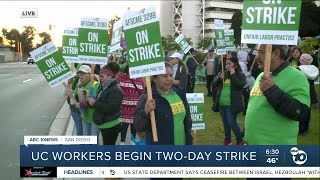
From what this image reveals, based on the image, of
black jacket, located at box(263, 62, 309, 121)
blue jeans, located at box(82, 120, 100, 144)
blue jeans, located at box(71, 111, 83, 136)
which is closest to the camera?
black jacket, located at box(263, 62, 309, 121)

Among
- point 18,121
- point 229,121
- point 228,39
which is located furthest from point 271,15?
point 18,121

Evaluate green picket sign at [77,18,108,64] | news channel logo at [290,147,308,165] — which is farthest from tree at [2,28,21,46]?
news channel logo at [290,147,308,165]

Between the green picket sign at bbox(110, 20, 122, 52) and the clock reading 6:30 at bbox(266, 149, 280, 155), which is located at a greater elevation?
the green picket sign at bbox(110, 20, 122, 52)

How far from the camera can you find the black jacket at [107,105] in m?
5.20

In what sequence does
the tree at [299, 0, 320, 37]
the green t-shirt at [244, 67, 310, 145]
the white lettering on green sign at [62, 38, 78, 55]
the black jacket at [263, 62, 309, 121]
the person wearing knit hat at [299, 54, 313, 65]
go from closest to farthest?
the black jacket at [263, 62, 309, 121], the green t-shirt at [244, 67, 310, 145], the white lettering on green sign at [62, 38, 78, 55], the person wearing knit hat at [299, 54, 313, 65], the tree at [299, 0, 320, 37]

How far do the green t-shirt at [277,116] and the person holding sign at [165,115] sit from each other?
2.17ft

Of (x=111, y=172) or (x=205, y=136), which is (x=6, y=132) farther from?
(x=111, y=172)

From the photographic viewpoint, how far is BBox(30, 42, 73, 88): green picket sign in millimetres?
5316

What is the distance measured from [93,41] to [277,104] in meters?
3.20

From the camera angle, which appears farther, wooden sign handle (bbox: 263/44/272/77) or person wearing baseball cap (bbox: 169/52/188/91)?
person wearing baseball cap (bbox: 169/52/188/91)

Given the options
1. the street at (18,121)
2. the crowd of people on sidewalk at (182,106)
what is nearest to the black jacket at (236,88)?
the crowd of people on sidewalk at (182,106)

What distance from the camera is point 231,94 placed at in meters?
6.72

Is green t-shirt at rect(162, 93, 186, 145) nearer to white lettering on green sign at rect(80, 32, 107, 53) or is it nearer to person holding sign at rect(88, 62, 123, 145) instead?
person holding sign at rect(88, 62, 123, 145)

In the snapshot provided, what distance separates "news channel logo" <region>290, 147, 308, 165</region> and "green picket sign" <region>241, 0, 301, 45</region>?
755 mm
